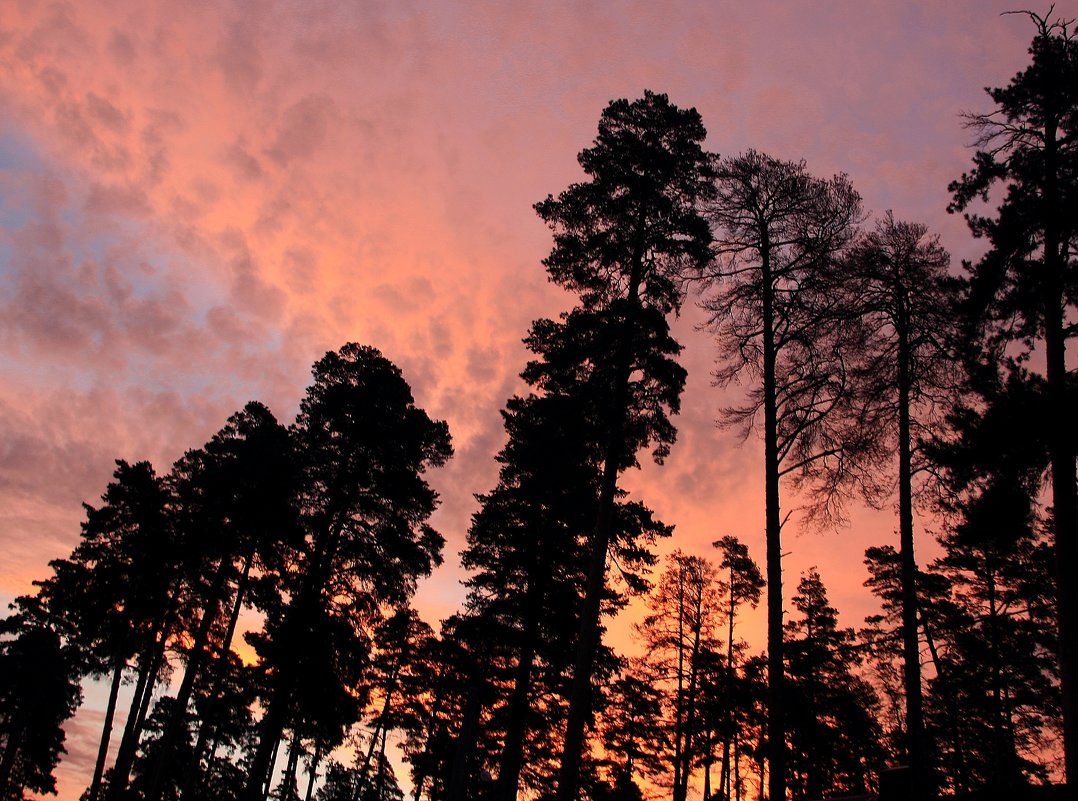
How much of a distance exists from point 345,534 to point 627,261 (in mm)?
12788

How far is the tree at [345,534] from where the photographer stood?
2222 cm

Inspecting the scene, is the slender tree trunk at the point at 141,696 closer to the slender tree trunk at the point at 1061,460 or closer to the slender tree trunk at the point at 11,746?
the slender tree trunk at the point at 11,746

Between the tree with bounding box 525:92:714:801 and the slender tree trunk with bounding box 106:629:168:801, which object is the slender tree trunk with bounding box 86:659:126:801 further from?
the tree with bounding box 525:92:714:801

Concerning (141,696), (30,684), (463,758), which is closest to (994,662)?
(463,758)

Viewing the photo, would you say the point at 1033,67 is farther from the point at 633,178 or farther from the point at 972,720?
the point at 972,720

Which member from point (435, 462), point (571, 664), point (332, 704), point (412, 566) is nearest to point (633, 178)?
point (435, 462)

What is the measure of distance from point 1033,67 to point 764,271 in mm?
6804

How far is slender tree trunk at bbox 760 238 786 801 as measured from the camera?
12.9m

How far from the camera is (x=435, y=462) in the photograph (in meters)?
25.8

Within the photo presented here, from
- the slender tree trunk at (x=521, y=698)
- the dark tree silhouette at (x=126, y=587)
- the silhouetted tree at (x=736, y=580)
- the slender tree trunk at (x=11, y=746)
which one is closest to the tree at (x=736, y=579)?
the silhouetted tree at (x=736, y=580)

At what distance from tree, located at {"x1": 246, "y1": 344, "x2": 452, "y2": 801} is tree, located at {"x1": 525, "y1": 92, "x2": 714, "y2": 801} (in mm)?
7289

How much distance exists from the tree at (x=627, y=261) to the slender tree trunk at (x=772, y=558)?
221cm

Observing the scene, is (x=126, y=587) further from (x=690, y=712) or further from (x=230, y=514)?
(x=690, y=712)

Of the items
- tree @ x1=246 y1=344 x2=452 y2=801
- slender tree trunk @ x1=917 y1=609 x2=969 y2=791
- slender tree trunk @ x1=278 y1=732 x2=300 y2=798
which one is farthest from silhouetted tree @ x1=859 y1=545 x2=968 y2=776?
slender tree trunk @ x1=278 y1=732 x2=300 y2=798
